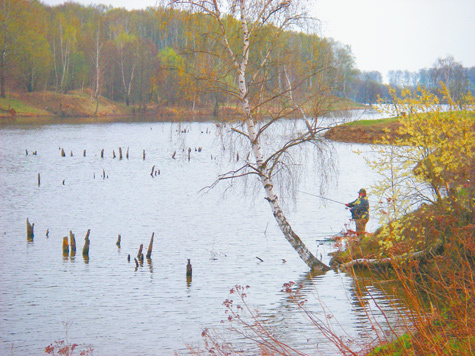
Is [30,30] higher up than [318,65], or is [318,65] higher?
[30,30]

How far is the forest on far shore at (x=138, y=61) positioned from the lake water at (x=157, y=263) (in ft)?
5.37

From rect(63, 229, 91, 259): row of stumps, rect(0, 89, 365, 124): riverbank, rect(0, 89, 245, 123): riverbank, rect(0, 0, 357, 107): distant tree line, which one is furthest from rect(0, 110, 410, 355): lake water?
rect(0, 89, 245, 123): riverbank

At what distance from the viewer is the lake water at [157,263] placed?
42.8 feet

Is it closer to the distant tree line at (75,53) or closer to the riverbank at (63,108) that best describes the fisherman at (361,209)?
the distant tree line at (75,53)

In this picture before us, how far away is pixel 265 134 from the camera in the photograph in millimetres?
16156

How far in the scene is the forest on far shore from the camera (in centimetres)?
1627

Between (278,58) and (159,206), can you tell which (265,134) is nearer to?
(278,58)

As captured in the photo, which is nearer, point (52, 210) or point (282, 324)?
point (282, 324)

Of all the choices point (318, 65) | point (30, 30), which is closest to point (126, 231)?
point (318, 65)

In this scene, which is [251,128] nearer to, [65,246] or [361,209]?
[361,209]

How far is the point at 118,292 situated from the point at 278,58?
26.3 feet

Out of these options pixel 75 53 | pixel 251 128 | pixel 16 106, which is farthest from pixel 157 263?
pixel 75 53

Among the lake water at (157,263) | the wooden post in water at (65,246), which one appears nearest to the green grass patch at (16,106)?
the lake water at (157,263)

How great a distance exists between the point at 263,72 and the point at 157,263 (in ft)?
24.0
